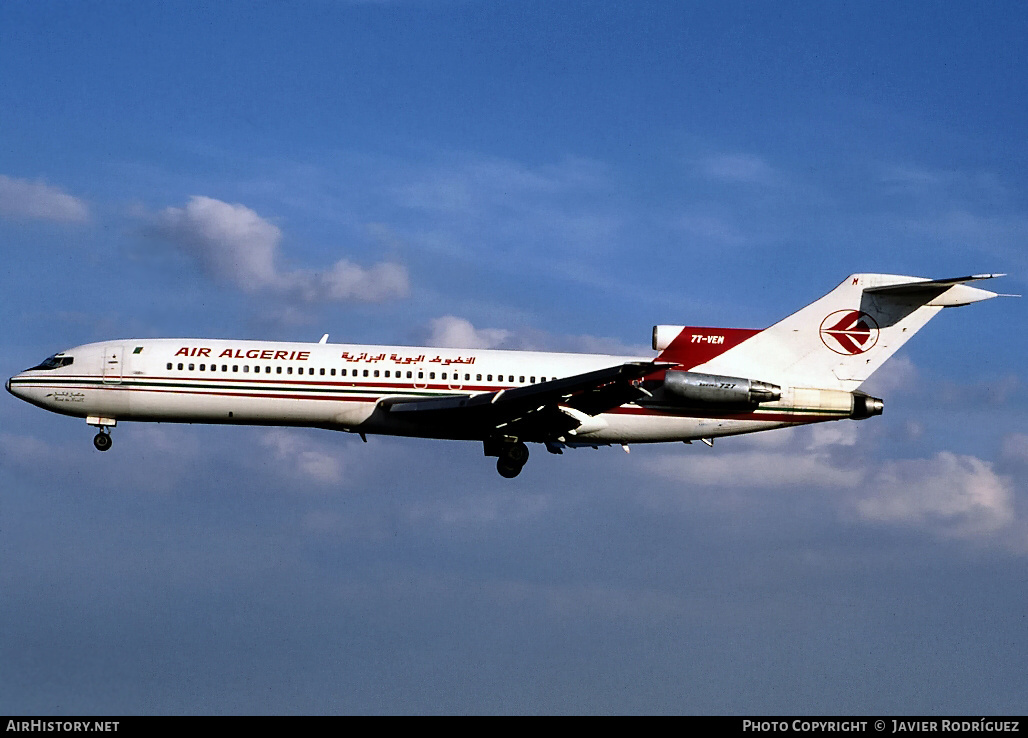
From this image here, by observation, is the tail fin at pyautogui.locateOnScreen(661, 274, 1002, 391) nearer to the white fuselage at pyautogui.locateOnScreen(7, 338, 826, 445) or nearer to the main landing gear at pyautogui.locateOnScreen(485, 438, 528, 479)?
the white fuselage at pyautogui.locateOnScreen(7, 338, 826, 445)

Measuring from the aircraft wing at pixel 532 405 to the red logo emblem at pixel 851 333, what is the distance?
22.6ft

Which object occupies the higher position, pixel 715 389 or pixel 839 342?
pixel 839 342

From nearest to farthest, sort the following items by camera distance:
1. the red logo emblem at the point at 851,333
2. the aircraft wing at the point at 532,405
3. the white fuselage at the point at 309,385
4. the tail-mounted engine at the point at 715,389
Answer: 1. the aircraft wing at the point at 532,405
2. the tail-mounted engine at the point at 715,389
3. the white fuselage at the point at 309,385
4. the red logo emblem at the point at 851,333

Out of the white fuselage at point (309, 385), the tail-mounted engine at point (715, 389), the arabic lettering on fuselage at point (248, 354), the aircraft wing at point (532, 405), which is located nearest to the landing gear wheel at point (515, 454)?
the aircraft wing at point (532, 405)

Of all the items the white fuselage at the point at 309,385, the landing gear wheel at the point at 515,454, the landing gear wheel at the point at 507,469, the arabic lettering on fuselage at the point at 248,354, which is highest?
the arabic lettering on fuselage at the point at 248,354

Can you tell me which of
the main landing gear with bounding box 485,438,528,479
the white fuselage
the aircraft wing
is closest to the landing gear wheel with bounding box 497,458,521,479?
the main landing gear with bounding box 485,438,528,479

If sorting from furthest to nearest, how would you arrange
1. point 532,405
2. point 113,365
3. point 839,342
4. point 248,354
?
point 839,342
point 113,365
point 248,354
point 532,405

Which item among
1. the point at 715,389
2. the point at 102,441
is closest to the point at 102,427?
the point at 102,441

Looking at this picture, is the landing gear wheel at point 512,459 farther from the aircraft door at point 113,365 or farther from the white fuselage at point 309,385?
the aircraft door at point 113,365

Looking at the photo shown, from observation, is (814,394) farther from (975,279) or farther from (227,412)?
(227,412)

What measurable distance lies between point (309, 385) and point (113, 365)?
6.37 m

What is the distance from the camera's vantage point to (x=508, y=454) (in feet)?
124

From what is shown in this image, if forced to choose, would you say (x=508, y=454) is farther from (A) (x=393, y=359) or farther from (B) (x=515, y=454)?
(A) (x=393, y=359)

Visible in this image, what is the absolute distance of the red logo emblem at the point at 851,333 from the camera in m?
38.4
